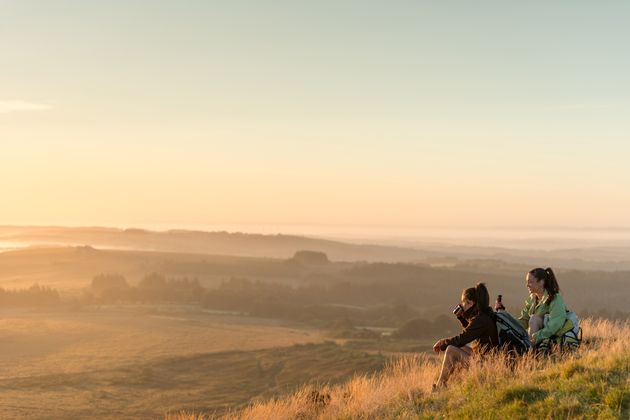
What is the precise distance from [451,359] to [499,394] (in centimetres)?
190

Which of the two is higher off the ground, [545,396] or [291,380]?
[545,396]

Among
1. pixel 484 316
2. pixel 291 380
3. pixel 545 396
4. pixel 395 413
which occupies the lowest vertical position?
pixel 291 380

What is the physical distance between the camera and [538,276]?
12.6 m

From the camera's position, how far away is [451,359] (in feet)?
40.5

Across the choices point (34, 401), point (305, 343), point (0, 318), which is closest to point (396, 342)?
point (305, 343)

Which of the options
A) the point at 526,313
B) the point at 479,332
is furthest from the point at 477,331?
the point at 526,313

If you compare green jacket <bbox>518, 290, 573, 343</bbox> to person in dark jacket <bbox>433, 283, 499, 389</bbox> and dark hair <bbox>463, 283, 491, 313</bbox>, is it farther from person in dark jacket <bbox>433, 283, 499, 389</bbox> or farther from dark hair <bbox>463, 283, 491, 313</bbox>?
dark hair <bbox>463, 283, 491, 313</bbox>

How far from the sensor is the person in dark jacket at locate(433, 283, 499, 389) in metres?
11.8

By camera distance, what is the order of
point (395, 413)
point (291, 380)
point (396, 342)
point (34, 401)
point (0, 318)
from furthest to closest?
point (0, 318) < point (396, 342) < point (291, 380) < point (34, 401) < point (395, 413)

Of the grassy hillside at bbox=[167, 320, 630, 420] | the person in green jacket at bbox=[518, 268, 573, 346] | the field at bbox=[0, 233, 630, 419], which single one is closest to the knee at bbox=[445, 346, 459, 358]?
the grassy hillside at bbox=[167, 320, 630, 420]

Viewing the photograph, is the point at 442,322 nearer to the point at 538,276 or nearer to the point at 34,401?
the point at 34,401

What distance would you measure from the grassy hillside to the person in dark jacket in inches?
11.0

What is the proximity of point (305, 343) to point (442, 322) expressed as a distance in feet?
151

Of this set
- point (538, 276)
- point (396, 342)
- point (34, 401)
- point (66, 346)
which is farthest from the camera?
point (396, 342)
